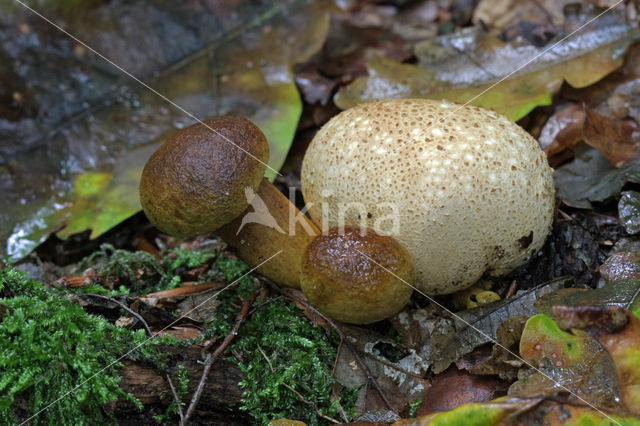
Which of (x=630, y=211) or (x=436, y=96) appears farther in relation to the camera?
(x=436, y=96)

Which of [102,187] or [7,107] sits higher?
[7,107]

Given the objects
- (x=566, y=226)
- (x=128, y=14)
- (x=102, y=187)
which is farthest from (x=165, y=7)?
(x=566, y=226)

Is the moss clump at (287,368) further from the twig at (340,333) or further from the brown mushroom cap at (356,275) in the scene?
the brown mushroom cap at (356,275)

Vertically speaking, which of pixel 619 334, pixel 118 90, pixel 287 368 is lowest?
pixel 287 368

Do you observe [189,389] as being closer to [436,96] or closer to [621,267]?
[621,267]

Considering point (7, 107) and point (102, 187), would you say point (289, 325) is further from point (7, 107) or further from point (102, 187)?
point (7, 107)

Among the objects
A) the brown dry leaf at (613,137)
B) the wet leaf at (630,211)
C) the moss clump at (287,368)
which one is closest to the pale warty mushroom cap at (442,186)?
the wet leaf at (630,211)

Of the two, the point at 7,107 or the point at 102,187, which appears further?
the point at 7,107

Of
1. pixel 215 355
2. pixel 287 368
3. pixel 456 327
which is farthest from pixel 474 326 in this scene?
pixel 215 355
